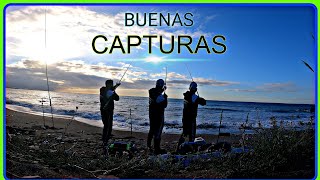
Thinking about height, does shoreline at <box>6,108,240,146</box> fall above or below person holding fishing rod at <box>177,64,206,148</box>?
below

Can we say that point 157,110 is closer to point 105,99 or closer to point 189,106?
point 189,106

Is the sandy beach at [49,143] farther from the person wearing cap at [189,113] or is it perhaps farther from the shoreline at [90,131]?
the person wearing cap at [189,113]

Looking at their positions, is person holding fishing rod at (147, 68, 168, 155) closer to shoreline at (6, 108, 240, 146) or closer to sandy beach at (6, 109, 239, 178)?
sandy beach at (6, 109, 239, 178)

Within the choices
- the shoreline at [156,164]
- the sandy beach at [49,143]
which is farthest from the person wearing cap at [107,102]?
the shoreline at [156,164]

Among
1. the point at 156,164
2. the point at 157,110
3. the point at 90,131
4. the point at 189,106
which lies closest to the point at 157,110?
the point at 157,110

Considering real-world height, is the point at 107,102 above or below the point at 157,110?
above

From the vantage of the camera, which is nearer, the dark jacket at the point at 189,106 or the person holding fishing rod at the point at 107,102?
the person holding fishing rod at the point at 107,102

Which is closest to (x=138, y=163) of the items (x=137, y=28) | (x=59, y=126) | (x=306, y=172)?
(x=137, y=28)

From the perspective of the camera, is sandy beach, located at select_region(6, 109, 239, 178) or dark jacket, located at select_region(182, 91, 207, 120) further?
dark jacket, located at select_region(182, 91, 207, 120)

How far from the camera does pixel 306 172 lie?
14.5ft

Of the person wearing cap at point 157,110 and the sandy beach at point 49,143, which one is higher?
the person wearing cap at point 157,110

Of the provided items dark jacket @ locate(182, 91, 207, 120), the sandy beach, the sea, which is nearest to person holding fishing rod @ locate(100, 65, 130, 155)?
the sea

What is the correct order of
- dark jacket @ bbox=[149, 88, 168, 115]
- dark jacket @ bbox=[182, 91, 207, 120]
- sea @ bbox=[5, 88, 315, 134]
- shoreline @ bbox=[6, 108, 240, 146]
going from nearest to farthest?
dark jacket @ bbox=[149, 88, 168, 115], dark jacket @ bbox=[182, 91, 207, 120], sea @ bbox=[5, 88, 315, 134], shoreline @ bbox=[6, 108, 240, 146]

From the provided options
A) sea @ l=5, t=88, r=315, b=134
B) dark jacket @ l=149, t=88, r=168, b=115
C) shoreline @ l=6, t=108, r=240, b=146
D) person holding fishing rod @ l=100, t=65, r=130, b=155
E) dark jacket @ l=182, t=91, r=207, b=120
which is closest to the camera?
person holding fishing rod @ l=100, t=65, r=130, b=155
